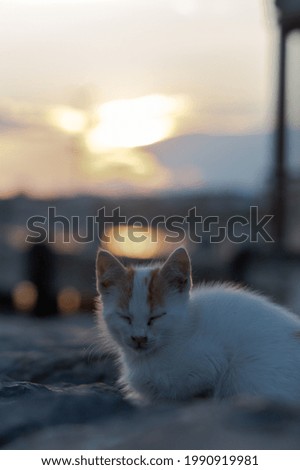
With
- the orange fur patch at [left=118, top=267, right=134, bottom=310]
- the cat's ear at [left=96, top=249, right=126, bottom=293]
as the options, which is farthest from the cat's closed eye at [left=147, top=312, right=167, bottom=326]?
the cat's ear at [left=96, top=249, right=126, bottom=293]

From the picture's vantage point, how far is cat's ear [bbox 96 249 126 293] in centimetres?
371

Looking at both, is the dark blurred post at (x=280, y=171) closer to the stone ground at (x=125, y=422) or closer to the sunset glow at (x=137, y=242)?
the sunset glow at (x=137, y=242)

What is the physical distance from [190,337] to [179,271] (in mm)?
320

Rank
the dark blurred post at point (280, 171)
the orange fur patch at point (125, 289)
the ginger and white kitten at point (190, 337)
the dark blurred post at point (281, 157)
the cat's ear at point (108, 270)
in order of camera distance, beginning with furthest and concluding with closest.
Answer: the dark blurred post at point (280, 171), the dark blurred post at point (281, 157), the cat's ear at point (108, 270), the orange fur patch at point (125, 289), the ginger and white kitten at point (190, 337)

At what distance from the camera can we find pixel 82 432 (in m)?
2.65

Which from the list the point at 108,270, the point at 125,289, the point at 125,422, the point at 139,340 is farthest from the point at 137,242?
the point at 125,422

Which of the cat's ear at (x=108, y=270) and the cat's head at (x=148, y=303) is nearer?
the cat's head at (x=148, y=303)

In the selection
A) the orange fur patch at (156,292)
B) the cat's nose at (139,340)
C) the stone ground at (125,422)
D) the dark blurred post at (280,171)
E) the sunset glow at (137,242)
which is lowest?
the stone ground at (125,422)

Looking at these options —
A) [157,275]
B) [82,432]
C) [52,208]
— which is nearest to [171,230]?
[52,208]

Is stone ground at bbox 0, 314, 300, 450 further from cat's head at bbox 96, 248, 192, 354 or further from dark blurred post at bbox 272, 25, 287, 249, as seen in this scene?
dark blurred post at bbox 272, 25, 287, 249

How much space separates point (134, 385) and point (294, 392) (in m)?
0.81

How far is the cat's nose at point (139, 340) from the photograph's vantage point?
3.47 metres

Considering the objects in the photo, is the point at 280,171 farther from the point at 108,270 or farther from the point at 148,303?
the point at 148,303

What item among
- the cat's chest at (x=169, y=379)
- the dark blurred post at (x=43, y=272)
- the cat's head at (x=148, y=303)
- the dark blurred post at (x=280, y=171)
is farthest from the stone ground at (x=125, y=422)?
the dark blurred post at (x=43, y=272)
